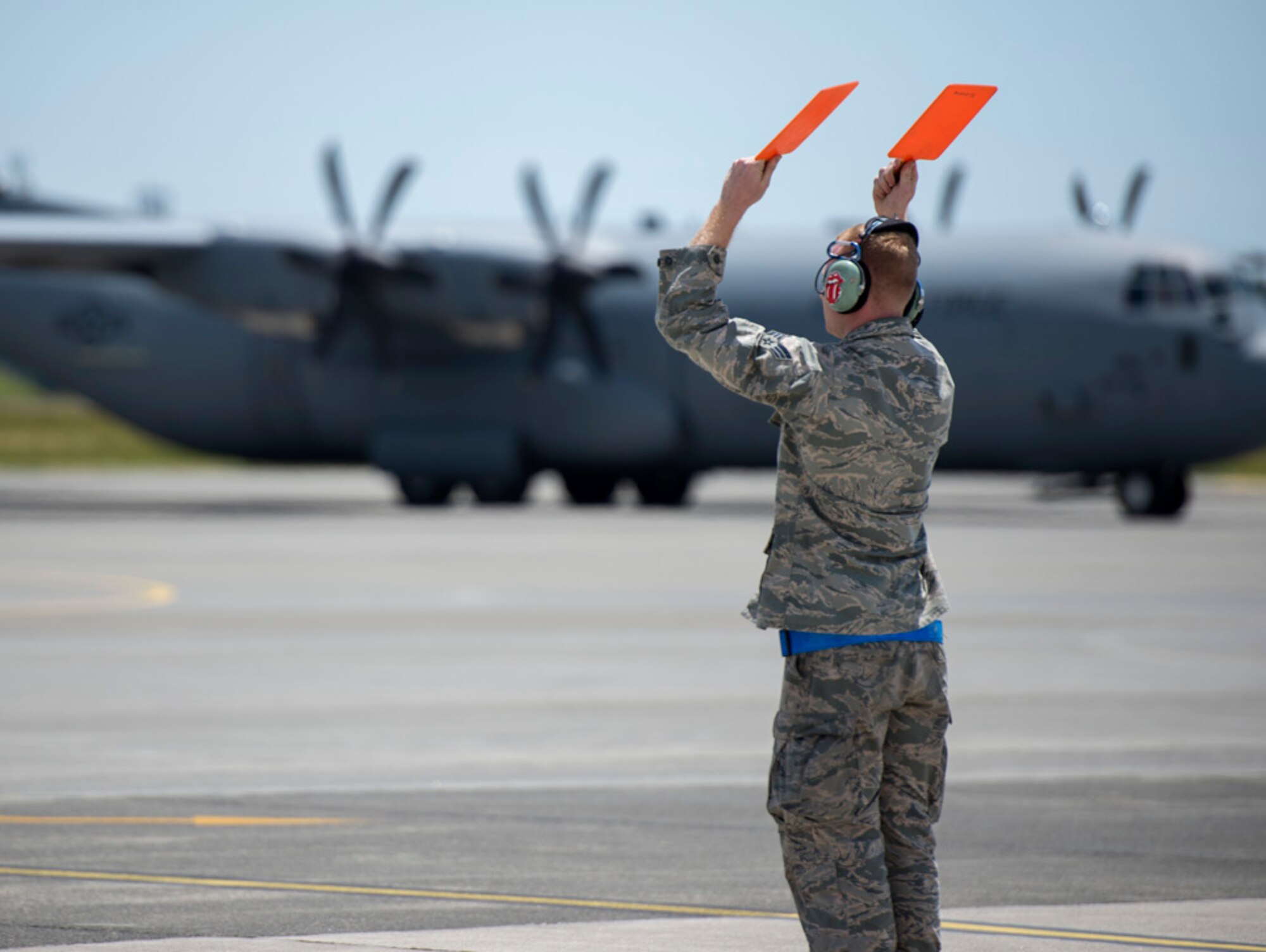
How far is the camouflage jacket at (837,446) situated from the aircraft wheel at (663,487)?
88.9 feet

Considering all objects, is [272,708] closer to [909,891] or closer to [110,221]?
[909,891]

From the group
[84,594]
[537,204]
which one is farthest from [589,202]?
[84,594]

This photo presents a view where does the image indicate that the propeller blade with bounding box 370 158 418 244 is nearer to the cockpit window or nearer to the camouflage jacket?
the cockpit window

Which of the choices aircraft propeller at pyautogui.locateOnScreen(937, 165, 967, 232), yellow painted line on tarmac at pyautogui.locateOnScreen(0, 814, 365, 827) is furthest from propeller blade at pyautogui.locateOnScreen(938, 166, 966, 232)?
yellow painted line on tarmac at pyautogui.locateOnScreen(0, 814, 365, 827)

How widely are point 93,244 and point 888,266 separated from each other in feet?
86.5

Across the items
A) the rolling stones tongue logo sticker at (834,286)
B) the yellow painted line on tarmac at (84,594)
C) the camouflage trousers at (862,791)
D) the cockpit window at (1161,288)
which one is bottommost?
the yellow painted line on tarmac at (84,594)

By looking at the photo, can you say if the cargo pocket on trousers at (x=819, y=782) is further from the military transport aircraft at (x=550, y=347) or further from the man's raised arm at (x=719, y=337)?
the military transport aircraft at (x=550, y=347)

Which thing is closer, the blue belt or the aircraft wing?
the blue belt

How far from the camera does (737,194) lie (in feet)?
15.1

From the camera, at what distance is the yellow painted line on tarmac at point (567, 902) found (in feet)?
18.1

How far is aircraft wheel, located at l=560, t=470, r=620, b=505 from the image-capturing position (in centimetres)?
3256

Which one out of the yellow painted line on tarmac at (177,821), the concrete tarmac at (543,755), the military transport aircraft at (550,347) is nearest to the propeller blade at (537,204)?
the military transport aircraft at (550,347)

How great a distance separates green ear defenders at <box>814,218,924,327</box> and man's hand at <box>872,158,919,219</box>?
0.79ft

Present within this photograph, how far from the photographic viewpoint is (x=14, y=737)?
931cm
